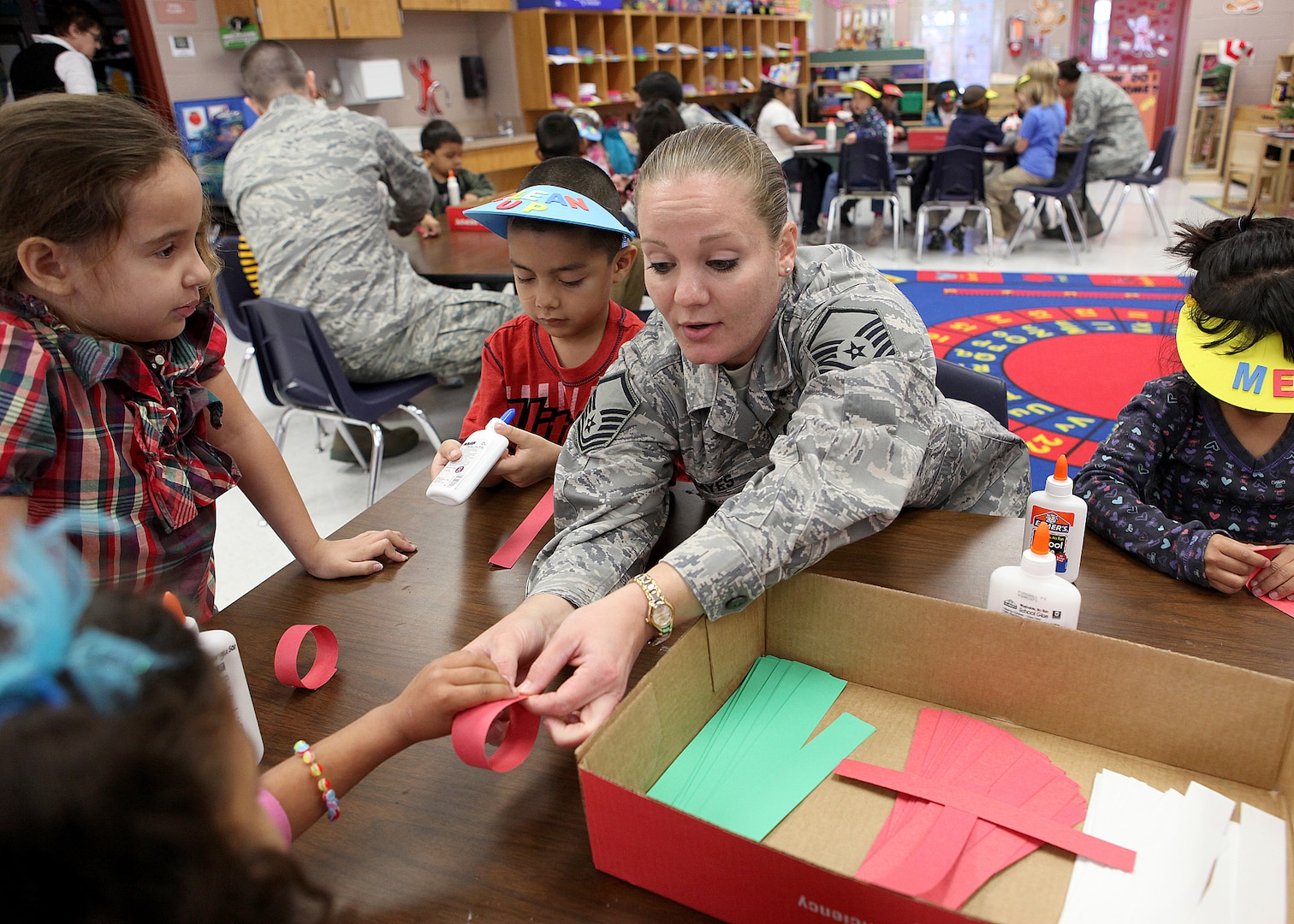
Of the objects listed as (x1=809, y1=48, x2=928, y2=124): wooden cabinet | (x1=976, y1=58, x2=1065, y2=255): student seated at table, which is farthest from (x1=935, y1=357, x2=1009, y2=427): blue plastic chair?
(x1=809, y1=48, x2=928, y2=124): wooden cabinet

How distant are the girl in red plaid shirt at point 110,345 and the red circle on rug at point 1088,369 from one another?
3.38m

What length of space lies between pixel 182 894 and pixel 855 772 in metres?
Result: 0.59

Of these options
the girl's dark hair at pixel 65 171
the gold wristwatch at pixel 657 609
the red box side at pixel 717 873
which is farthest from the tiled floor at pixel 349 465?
the red box side at pixel 717 873

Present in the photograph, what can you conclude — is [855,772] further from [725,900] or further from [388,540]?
[388,540]

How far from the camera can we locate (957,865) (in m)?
0.71

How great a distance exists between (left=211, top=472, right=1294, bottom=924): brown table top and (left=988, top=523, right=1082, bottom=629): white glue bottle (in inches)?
3.9

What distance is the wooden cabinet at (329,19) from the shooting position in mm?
5488

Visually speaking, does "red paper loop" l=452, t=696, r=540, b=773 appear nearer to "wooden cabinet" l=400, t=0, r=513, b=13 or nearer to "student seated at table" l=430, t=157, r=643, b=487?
"student seated at table" l=430, t=157, r=643, b=487

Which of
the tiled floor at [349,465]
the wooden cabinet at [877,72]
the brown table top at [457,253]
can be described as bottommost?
the tiled floor at [349,465]

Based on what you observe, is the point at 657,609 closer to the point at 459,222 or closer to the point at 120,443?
the point at 120,443

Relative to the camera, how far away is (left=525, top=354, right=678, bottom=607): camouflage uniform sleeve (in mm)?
1078

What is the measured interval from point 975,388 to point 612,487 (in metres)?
0.79

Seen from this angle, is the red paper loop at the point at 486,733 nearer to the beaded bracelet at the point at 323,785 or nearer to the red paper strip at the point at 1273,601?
the beaded bracelet at the point at 323,785

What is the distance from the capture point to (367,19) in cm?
604
